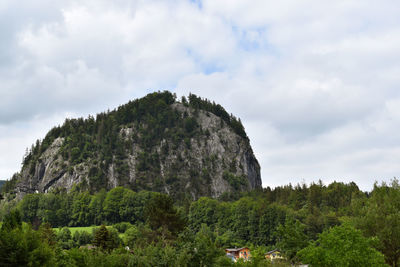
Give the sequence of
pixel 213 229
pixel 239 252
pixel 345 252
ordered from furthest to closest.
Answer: pixel 213 229, pixel 239 252, pixel 345 252

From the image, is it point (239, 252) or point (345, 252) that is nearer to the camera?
point (345, 252)

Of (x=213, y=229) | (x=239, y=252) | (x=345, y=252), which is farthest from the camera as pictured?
(x=213, y=229)

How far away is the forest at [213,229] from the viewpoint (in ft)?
148

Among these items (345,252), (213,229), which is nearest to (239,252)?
(213,229)

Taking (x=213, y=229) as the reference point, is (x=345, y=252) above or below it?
below

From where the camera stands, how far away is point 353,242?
45719mm

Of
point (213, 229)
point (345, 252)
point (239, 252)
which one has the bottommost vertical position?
point (239, 252)

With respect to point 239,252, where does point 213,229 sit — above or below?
above

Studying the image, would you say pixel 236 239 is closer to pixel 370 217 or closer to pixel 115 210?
pixel 115 210

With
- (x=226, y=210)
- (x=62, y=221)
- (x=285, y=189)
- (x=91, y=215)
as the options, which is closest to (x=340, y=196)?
(x=285, y=189)

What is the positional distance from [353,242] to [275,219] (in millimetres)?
95414

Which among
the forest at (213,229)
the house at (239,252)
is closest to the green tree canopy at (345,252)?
the forest at (213,229)

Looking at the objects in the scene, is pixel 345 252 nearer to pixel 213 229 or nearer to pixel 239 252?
pixel 239 252

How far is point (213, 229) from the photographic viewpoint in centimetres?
16388
